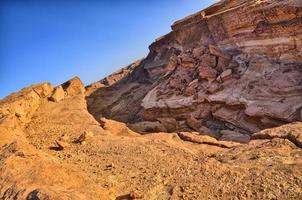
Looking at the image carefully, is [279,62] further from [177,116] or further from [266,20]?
[177,116]

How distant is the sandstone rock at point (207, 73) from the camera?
16547mm

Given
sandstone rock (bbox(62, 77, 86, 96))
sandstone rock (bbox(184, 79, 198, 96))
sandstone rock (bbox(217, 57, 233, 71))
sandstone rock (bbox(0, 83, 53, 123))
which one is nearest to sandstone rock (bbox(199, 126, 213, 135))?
sandstone rock (bbox(184, 79, 198, 96))

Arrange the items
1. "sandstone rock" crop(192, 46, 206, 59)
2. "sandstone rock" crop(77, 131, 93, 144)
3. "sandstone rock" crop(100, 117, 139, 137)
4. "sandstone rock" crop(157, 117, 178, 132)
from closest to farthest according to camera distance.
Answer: "sandstone rock" crop(77, 131, 93, 144) → "sandstone rock" crop(100, 117, 139, 137) → "sandstone rock" crop(157, 117, 178, 132) → "sandstone rock" crop(192, 46, 206, 59)

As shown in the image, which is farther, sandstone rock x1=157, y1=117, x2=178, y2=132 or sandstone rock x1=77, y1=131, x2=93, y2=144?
sandstone rock x1=157, y1=117, x2=178, y2=132

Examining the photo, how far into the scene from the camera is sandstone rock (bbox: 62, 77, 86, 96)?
1930 centimetres

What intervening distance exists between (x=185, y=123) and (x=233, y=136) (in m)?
2.98

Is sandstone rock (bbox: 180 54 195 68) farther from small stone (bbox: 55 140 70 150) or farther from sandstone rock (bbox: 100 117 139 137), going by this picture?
small stone (bbox: 55 140 70 150)

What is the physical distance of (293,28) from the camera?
46.7ft

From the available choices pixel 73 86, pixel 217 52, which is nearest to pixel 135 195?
pixel 217 52

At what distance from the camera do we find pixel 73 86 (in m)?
20.2

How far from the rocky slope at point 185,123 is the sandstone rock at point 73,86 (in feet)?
0.25

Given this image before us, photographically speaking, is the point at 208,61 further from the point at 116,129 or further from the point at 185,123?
the point at 116,129

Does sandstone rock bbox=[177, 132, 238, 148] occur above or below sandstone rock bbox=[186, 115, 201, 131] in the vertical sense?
above

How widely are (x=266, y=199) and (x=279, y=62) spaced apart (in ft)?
32.3
